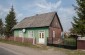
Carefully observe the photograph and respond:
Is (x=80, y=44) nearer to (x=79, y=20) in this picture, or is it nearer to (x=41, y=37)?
(x=79, y=20)

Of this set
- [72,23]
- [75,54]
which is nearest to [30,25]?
[72,23]

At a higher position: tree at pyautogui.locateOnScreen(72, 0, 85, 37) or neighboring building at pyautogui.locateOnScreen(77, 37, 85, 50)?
tree at pyautogui.locateOnScreen(72, 0, 85, 37)

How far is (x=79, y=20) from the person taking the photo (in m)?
24.3

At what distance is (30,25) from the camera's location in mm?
40125

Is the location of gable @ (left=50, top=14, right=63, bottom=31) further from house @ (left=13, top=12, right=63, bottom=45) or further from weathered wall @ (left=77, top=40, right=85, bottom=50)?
weathered wall @ (left=77, top=40, right=85, bottom=50)

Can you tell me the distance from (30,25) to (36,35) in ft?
11.2

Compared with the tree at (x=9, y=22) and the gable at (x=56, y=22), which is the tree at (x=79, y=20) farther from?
the tree at (x=9, y=22)

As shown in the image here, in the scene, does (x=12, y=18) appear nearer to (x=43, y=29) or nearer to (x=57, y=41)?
(x=43, y=29)

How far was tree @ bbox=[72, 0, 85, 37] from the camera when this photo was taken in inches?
932

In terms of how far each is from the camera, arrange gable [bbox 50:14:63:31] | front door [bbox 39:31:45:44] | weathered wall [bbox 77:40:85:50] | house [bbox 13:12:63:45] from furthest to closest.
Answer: gable [bbox 50:14:63:31] < front door [bbox 39:31:45:44] < house [bbox 13:12:63:45] < weathered wall [bbox 77:40:85:50]

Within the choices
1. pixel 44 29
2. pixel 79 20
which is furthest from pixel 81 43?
pixel 44 29

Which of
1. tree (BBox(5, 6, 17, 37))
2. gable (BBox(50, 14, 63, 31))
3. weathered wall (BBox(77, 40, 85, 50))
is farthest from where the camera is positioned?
tree (BBox(5, 6, 17, 37))

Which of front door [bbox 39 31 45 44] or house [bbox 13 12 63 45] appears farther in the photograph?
front door [bbox 39 31 45 44]

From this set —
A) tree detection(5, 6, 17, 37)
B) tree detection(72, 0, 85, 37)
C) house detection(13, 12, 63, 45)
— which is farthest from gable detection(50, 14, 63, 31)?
tree detection(5, 6, 17, 37)
